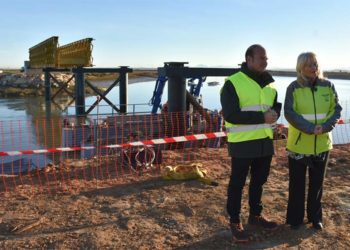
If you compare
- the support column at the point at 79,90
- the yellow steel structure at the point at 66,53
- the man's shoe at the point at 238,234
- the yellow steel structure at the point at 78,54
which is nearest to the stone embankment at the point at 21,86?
the yellow steel structure at the point at 66,53

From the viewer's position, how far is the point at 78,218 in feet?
15.3

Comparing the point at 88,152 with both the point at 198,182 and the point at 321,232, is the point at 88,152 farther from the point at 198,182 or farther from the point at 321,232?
the point at 321,232

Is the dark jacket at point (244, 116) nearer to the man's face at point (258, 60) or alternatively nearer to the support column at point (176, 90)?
the man's face at point (258, 60)

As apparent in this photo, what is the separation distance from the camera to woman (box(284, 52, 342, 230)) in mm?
4051

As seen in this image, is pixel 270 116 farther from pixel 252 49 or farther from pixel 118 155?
pixel 118 155

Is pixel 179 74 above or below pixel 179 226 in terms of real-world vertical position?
above

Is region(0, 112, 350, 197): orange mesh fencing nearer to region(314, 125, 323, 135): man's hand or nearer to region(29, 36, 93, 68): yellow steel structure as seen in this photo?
region(314, 125, 323, 135): man's hand

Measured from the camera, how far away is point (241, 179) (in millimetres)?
3973

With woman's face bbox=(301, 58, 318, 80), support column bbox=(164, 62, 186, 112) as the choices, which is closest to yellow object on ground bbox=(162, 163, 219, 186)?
woman's face bbox=(301, 58, 318, 80)

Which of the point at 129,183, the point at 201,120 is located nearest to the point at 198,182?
the point at 129,183

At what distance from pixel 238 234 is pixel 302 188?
2.79 feet

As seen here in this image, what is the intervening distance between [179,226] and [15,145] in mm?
12182

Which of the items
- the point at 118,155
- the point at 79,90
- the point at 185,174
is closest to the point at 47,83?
the point at 79,90

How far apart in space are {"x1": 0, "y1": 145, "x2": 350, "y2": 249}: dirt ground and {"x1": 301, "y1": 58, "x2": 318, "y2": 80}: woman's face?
1.56 meters
